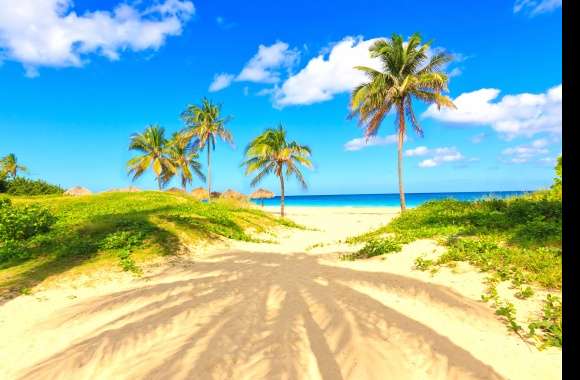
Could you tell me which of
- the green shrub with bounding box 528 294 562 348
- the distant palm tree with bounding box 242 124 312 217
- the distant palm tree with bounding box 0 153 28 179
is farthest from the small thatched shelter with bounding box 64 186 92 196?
the green shrub with bounding box 528 294 562 348

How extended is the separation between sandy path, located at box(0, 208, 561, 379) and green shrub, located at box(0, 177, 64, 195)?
33.2m

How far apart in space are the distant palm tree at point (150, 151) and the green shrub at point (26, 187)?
31.3 ft

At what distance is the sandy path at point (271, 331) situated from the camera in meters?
3.69

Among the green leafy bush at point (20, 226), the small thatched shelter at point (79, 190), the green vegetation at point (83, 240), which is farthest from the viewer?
the small thatched shelter at point (79, 190)

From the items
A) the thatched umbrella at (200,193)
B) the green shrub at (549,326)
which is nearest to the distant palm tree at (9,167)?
the thatched umbrella at (200,193)

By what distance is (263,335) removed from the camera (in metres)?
4.39

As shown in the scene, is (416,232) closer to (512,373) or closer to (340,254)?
(340,254)

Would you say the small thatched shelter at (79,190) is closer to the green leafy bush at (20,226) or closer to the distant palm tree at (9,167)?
the distant palm tree at (9,167)

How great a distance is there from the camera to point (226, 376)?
354 centimetres

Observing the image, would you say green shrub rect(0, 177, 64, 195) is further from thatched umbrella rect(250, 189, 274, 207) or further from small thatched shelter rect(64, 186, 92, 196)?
thatched umbrella rect(250, 189, 274, 207)

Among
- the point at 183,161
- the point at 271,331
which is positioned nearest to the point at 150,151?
the point at 183,161

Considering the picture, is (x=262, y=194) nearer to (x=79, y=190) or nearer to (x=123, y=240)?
(x=79, y=190)

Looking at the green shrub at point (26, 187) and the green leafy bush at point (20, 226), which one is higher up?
the green shrub at point (26, 187)
